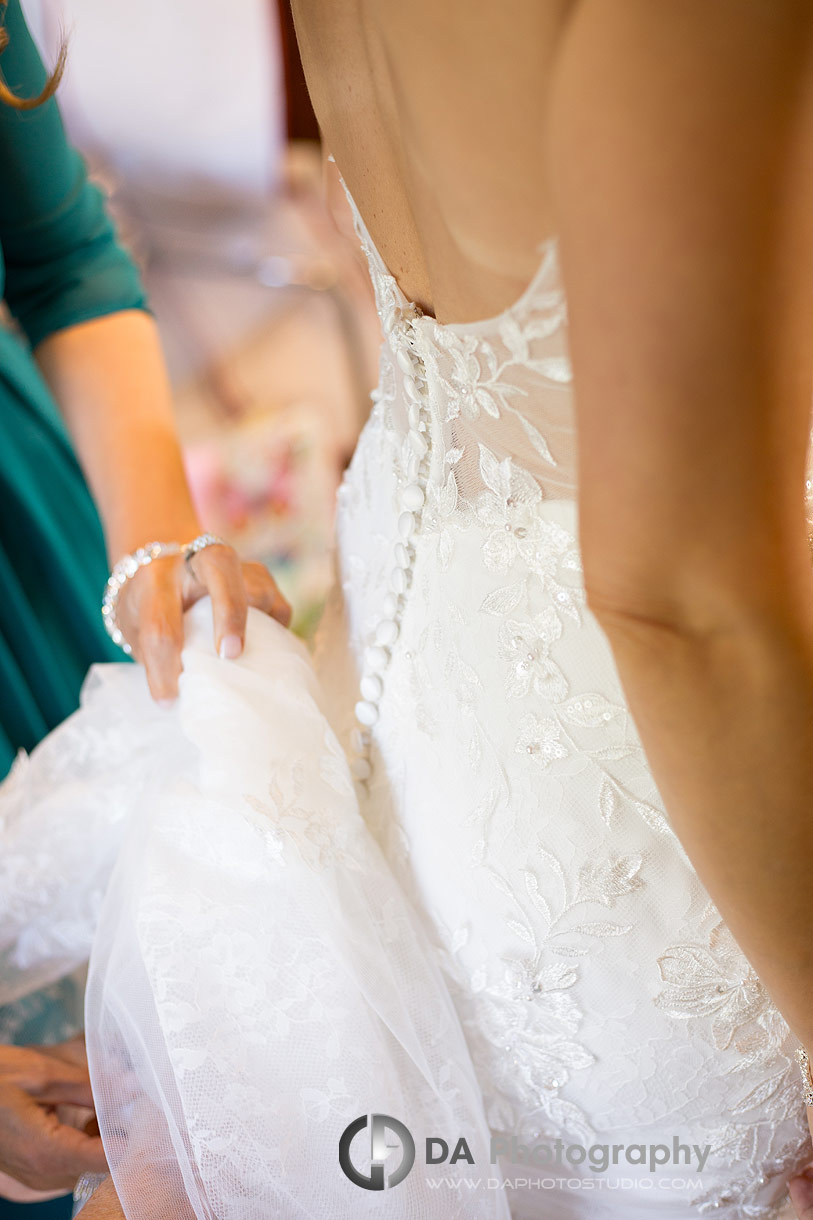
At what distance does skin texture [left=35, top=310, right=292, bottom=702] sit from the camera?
0.77 metres

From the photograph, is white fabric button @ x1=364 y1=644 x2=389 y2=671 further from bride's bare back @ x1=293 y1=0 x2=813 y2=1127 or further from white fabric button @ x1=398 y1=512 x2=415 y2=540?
bride's bare back @ x1=293 y1=0 x2=813 y2=1127

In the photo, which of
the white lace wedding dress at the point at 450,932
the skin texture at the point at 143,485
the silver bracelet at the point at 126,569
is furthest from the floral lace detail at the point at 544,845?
the silver bracelet at the point at 126,569

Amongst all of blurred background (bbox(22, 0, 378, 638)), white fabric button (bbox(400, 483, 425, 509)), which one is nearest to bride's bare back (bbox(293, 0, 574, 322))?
white fabric button (bbox(400, 483, 425, 509))

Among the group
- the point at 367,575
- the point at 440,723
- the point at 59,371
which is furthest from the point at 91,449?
the point at 440,723

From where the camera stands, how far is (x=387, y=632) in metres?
0.62

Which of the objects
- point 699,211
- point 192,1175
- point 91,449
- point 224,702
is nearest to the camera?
point 699,211

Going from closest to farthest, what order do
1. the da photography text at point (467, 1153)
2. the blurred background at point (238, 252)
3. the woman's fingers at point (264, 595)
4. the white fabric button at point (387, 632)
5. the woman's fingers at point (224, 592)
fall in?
the da photography text at point (467, 1153) → the white fabric button at point (387, 632) → the woman's fingers at point (224, 592) → the woman's fingers at point (264, 595) → the blurred background at point (238, 252)

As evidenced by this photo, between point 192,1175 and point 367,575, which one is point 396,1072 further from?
point 367,575

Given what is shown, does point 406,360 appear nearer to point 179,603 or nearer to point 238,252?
point 179,603

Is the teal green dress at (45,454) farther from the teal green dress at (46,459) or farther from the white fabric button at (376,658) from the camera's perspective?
the white fabric button at (376,658)

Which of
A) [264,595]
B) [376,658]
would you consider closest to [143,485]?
[264,595]

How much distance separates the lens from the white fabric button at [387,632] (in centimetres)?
62

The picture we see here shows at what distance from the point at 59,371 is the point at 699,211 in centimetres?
92

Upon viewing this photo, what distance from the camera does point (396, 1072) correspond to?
0.55 meters
